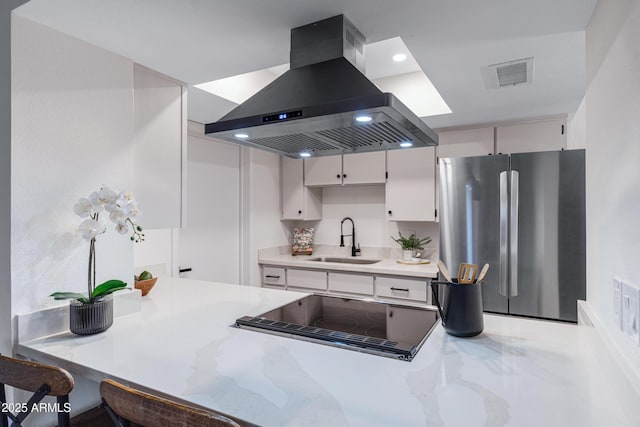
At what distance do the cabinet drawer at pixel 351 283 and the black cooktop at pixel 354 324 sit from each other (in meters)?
1.25

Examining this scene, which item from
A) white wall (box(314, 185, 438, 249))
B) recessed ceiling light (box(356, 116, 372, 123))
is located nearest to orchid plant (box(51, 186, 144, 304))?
recessed ceiling light (box(356, 116, 372, 123))

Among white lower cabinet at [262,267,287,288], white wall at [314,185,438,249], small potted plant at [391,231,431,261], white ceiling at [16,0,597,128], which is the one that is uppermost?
white ceiling at [16,0,597,128]

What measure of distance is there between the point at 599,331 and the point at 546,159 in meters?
1.62

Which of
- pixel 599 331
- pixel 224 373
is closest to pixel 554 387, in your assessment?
pixel 599 331

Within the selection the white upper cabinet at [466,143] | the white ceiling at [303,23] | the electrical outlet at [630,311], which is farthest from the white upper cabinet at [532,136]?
the electrical outlet at [630,311]

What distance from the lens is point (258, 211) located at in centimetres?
366

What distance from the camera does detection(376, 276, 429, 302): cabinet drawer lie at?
2.88m

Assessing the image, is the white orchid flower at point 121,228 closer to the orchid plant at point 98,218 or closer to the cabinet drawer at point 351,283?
the orchid plant at point 98,218

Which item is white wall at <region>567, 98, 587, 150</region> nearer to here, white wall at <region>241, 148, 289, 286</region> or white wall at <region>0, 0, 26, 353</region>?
white wall at <region>241, 148, 289, 286</region>

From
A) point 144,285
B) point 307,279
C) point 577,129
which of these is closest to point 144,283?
point 144,285

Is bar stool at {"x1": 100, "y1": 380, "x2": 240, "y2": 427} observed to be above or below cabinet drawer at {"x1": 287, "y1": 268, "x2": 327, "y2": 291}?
above

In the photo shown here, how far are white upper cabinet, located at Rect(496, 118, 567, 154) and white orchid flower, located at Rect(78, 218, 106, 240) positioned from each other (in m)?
2.87

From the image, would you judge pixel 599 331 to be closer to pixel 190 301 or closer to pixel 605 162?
pixel 605 162

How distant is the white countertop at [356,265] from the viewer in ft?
9.65
